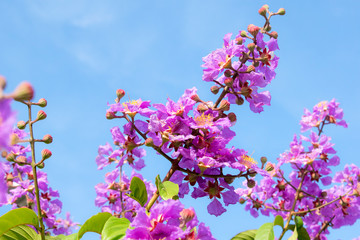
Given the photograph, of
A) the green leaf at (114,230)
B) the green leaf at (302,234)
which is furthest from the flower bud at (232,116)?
the green leaf at (302,234)

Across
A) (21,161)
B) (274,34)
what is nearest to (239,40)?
(274,34)

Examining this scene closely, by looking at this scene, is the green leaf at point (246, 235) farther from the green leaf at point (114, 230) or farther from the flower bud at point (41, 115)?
the flower bud at point (41, 115)

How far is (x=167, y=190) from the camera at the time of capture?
4.54ft

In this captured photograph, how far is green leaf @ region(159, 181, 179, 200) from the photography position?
1345 millimetres

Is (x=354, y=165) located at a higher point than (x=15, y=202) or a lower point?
higher

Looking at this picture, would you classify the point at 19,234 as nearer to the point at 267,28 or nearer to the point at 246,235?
the point at 246,235

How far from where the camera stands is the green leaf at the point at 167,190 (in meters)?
1.34

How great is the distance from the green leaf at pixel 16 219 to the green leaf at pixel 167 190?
0.49 m

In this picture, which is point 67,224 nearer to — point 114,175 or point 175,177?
point 114,175

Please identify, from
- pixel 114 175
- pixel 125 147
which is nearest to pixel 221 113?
pixel 125 147

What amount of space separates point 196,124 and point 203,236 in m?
0.43

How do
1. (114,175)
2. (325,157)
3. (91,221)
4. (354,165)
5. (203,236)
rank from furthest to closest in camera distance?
(354,165), (325,157), (114,175), (91,221), (203,236)

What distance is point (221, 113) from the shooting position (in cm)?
159

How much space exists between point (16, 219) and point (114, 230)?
427 millimetres
